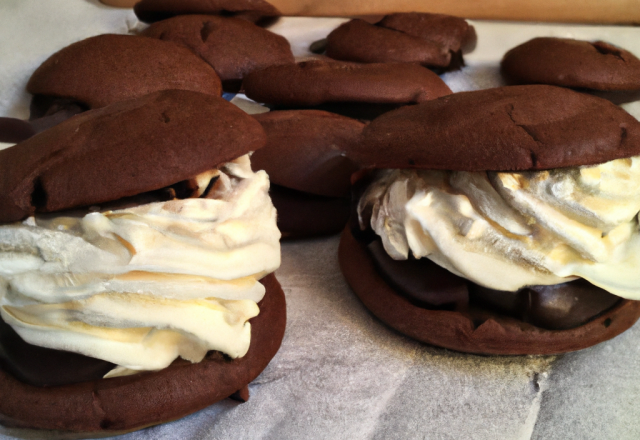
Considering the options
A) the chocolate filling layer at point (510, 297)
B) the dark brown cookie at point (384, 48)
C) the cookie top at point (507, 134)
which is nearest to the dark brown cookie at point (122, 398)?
the chocolate filling layer at point (510, 297)

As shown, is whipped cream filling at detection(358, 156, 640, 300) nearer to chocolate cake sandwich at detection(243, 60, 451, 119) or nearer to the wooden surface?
chocolate cake sandwich at detection(243, 60, 451, 119)

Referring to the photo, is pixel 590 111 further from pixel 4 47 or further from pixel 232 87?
pixel 4 47

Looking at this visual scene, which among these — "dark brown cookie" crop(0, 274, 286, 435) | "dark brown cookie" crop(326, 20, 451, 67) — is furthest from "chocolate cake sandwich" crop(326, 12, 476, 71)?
"dark brown cookie" crop(0, 274, 286, 435)

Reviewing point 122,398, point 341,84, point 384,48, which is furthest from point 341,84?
point 122,398

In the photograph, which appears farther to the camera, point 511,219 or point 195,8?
point 195,8

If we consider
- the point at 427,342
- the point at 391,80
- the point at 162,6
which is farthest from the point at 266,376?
the point at 162,6

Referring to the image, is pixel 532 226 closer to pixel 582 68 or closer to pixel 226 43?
pixel 582 68
